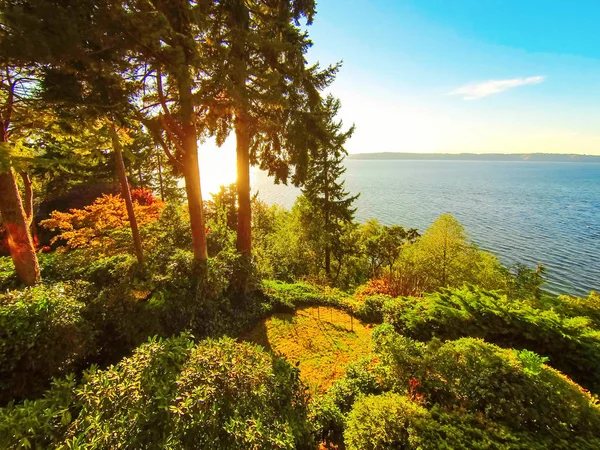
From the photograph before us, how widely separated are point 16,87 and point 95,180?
52.7 ft

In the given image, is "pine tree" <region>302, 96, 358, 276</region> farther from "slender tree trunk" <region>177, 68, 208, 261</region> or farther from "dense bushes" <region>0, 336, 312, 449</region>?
"dense bushes" <region>0, 336, 312, 449</region>

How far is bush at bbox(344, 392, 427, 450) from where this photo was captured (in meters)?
3.87

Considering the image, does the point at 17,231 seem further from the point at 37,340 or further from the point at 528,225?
the point at 528,225

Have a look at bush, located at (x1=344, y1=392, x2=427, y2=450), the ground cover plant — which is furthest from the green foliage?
Result: bush, located at (x1=344, y1=392, x2=427, y2=450)

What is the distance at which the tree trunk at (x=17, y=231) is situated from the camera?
6547 mm

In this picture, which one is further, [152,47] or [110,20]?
[152,47]

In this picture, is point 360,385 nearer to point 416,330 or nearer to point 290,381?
point 290,381

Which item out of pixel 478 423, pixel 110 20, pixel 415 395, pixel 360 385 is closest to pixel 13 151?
pixel 110 20

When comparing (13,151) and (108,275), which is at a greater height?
(13,151)

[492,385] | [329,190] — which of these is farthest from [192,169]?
[329,190]

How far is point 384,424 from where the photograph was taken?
4016mm

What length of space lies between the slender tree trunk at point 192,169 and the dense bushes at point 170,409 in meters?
4.82

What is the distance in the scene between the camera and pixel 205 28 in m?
6.41

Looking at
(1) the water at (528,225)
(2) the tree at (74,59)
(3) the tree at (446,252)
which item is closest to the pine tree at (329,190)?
(3) the tree at (446,252)
